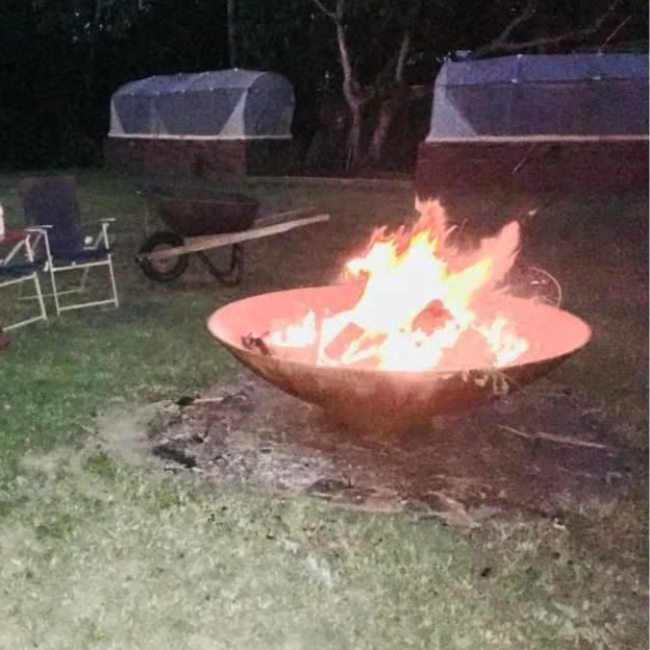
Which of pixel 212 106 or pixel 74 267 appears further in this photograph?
pixel 212 106

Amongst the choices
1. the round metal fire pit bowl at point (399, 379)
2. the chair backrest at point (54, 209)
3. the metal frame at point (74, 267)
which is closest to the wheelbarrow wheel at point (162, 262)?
the metal frame at point (74, 267)

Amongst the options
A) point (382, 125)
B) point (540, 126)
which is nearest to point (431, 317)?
point (540, 126)

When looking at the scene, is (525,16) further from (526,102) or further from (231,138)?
(231,138)

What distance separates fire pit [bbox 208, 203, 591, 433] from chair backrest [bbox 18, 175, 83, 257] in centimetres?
298

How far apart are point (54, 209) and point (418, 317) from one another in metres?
4.00

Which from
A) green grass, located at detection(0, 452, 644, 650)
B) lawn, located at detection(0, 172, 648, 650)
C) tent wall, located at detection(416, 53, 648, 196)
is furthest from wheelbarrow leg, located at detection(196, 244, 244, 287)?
tent wall, located at detection(416, 53, 648, 196)

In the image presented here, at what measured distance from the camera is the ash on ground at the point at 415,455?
417cm

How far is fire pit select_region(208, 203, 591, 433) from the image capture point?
4176 mm

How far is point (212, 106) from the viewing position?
63.3 feet

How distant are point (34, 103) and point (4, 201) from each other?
325 inches

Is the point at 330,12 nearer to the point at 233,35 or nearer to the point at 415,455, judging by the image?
the point at 233,35

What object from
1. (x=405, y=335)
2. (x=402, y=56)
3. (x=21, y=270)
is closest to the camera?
(x=405, y=335)

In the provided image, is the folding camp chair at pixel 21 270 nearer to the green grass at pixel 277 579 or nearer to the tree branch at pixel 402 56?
the green grass at pixel 277 579

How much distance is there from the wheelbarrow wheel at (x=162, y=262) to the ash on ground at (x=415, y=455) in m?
3.30
